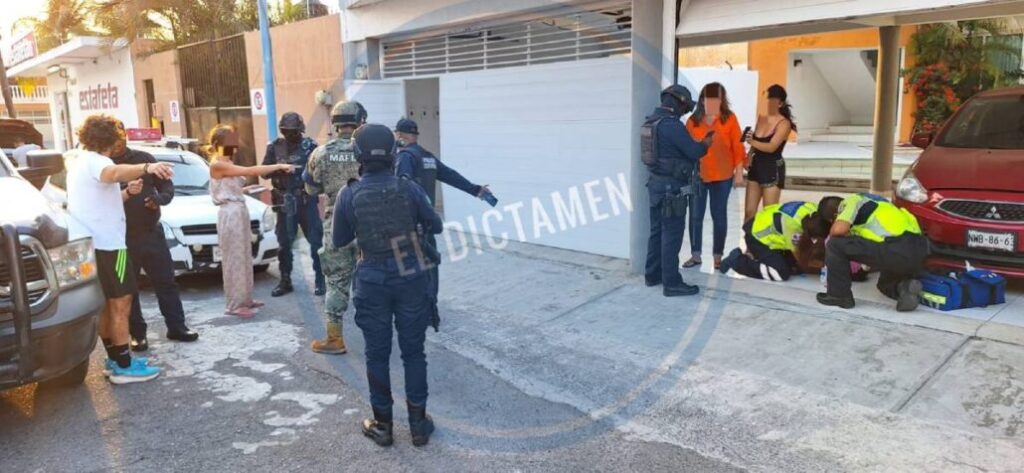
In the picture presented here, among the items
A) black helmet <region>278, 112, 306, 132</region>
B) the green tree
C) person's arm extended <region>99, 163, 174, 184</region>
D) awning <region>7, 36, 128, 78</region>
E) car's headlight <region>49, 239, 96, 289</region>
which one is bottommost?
car's headlight <region>49, 239, 96, 289</region>

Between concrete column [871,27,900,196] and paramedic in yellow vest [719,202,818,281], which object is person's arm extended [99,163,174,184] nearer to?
paramedic in yellow vest [719,202,818,281]

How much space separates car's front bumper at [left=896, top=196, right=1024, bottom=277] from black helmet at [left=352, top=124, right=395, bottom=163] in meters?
4.53

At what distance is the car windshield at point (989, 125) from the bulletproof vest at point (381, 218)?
5262 mm

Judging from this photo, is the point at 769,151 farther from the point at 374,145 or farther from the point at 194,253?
the point at 194,253

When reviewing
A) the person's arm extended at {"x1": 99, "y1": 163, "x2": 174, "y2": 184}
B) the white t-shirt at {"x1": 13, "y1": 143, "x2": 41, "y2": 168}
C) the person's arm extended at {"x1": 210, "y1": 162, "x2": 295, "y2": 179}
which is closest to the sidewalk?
the person's arm extended at {"x1": 210, "y1": 162, "x2": 295, "y2": 179}

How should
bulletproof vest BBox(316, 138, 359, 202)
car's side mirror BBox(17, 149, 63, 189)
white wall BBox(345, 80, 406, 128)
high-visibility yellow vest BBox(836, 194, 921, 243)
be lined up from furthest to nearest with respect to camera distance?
white wall BBox(345, 80, 406, 128) < high-visibility yellow vest BBox(836, 194, 921, 243) < bulletproof vest BBox(316, 138, 359, 202) < car's side mirror BBox(17, 149, 63, 189)

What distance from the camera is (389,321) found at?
3.71m

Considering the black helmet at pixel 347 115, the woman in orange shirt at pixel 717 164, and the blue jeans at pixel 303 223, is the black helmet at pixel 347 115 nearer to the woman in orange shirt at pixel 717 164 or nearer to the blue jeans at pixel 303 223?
the blue jeans at pixel 303 223

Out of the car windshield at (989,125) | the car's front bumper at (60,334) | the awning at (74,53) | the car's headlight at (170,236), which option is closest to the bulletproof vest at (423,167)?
the car's front bumper at (60,334)

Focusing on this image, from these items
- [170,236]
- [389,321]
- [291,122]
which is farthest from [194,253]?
[389,321]

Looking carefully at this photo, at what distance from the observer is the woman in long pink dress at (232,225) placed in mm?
6059

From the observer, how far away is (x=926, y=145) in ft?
22.9

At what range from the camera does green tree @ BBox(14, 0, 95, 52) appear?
2177 centimetres

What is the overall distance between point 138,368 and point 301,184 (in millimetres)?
2357
